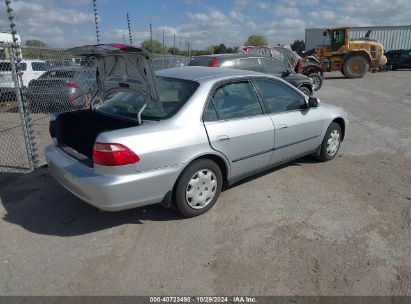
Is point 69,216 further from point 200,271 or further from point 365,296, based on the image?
point 365,296

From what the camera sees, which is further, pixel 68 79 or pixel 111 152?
pixel 68 79

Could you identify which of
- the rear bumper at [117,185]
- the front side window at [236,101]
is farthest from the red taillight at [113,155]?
the front side window at [236,101]

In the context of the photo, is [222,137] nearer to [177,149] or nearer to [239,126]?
[239,126]

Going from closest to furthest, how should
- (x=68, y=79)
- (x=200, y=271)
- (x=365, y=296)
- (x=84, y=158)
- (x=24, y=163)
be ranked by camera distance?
(x=365, y=296) → (x=200, y=271) → (x=84, y=158) → (x=24, y=163) → (x=68, y=79)

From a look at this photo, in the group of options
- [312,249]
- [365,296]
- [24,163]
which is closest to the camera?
[365,296]

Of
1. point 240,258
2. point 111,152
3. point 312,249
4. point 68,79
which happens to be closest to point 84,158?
point 111,152

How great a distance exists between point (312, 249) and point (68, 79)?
744 centimetres

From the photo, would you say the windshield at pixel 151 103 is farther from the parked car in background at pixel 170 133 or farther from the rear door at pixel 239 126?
the rear door at pixel 239 126

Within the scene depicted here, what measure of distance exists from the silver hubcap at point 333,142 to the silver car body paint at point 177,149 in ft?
3.42

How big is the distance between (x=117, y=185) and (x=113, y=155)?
0.90 feet

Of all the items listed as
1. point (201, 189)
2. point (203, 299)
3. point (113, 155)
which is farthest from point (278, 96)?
point (203, 299)

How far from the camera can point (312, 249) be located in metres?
3.16

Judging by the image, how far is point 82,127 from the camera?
161 inches

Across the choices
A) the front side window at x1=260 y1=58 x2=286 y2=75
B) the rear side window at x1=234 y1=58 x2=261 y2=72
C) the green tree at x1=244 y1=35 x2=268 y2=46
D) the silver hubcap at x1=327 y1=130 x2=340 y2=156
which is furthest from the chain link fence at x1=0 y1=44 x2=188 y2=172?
the green tree at x1=244 y1=35 x2=268 y2=46
